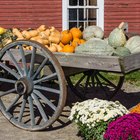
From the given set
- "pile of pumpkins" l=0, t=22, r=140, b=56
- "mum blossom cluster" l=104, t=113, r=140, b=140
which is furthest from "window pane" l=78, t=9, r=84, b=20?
"mum blossom cluster" l=104, t=113, r=140, b=140

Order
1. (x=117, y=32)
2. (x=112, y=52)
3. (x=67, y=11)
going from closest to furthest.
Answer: (x=112, y=52) < (x=117, y=32) < (x=67, y=11)

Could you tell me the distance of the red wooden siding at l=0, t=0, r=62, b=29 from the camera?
13086 millimetres

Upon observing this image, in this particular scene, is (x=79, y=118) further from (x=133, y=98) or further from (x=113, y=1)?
(x=113, y=1)

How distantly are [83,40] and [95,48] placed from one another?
725 mm

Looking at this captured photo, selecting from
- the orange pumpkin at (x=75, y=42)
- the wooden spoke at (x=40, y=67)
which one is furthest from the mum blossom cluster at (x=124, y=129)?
the orange pumpkin at (x=75, y=42)

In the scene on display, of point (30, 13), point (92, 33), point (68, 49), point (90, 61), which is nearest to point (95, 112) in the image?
point (90, 61)

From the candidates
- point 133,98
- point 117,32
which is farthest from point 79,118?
point 133,98

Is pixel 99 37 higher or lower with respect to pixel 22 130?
higher

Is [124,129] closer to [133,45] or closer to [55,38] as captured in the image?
[133,45]

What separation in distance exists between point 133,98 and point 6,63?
2329mm

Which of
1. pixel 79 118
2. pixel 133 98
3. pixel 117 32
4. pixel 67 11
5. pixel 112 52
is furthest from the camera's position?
pixel 67 11

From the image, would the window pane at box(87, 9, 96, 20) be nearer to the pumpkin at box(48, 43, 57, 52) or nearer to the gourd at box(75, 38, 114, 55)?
the pumpkin at box(48, 43, 57, 52)

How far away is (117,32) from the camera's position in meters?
6.35

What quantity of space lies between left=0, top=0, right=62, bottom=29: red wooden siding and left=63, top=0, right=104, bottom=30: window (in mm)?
181
